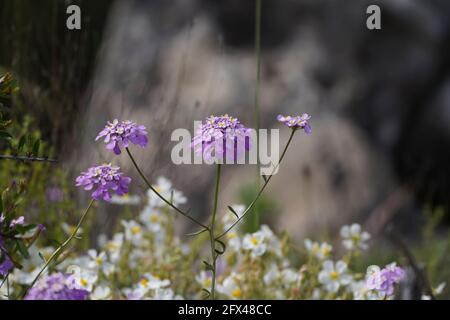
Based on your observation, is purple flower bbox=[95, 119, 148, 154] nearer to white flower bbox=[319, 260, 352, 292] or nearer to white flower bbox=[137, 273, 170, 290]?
white flower bbox=[137, 273, 170, 290]

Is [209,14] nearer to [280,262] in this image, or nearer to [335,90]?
[335,90]

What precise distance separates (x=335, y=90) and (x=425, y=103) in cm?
67

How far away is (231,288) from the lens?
5.46 ft

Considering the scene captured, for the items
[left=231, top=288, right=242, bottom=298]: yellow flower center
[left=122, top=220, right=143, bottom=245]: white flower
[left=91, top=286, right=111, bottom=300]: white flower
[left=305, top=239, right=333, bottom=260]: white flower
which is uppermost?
[left=122, top=220, right=143, bottom=245]: white flower

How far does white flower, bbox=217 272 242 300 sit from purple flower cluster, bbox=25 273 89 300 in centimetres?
38

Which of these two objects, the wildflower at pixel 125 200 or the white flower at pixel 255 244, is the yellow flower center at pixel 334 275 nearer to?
the white flower at pixel 255 244

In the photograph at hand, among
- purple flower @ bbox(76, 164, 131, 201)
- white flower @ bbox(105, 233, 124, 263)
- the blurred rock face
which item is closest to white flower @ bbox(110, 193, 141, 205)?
white flower @ bbox(105, 233, 124, 263)

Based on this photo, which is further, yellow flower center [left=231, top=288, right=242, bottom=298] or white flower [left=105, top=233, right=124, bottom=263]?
white flower [left=105, top=233, right=124, bottom=263]

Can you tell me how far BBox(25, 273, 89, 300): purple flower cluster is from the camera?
53.3 inches

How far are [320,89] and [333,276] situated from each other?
2127 mm

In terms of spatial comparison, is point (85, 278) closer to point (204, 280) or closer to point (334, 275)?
→ point (204, 280)

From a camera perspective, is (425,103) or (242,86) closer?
(242,86)

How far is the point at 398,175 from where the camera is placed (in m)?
3.84

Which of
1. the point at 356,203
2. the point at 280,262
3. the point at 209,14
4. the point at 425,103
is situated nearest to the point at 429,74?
the point at 425,103
